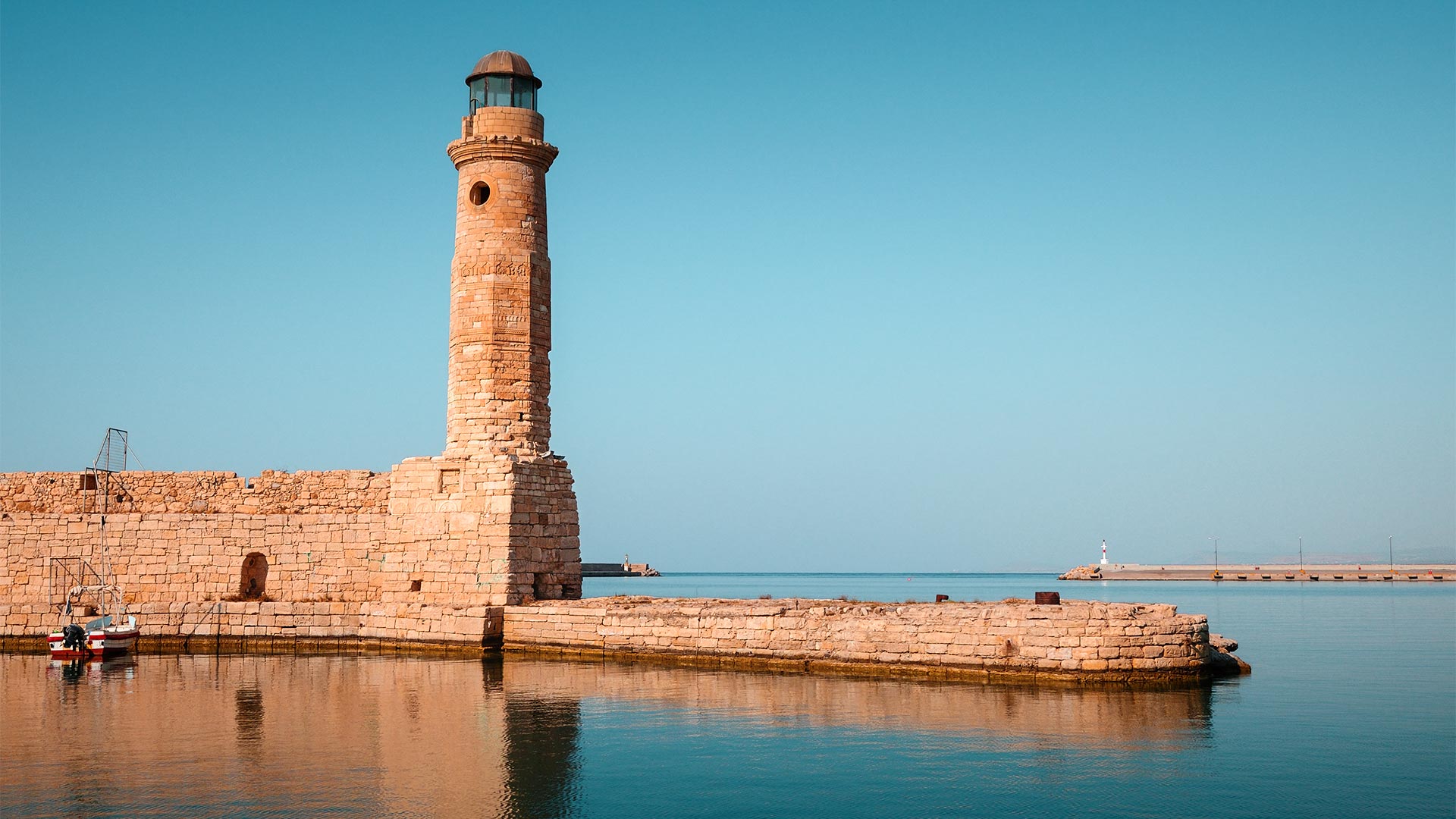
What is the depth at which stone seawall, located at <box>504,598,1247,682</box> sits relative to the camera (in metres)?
13.4

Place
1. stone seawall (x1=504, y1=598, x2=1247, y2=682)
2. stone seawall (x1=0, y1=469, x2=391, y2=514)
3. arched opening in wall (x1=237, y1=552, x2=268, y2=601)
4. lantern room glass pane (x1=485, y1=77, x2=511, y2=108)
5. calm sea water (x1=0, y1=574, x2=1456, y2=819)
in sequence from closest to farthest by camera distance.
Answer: calm sea water (x1=0, y1=574, x2=1456, y2=819)
stone seawall (x1=504, y1=598, x2=1247, y2=682)
lantern room glass pane (x1=485, y1=77, x2=511, y2=108)
arched opening in wall (x1=237, y1=552, x2=268, y2=601)
stone seawall (x1=0, y1=469, x2=391, y2=514)

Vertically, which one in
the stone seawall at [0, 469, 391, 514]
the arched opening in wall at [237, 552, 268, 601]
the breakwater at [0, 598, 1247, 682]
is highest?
the stone seawall at [0, 469, 391, 514]

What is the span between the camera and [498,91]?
62.9 ft

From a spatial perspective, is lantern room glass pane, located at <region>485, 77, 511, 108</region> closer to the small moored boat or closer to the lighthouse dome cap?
the lighthouse dome cap

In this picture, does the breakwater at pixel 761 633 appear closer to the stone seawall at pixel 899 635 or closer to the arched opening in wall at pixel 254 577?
the stone seawall at pixel 899 635

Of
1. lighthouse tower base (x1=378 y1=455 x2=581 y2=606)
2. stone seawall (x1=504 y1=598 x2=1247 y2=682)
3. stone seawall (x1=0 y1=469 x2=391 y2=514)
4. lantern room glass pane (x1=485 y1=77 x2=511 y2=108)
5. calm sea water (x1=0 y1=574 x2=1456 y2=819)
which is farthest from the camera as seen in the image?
stone seawall (x1=0 y1=469 x2=391 y2=514)

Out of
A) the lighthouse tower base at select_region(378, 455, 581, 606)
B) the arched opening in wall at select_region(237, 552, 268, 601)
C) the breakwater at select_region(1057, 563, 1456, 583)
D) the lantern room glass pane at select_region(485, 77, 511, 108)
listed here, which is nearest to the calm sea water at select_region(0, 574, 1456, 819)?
the lighthouse tower base at select_region(378, 455, 581, 606)

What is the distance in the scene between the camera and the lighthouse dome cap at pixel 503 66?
1908 cm

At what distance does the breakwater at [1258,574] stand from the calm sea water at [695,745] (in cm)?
6490

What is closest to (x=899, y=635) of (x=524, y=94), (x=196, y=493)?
(x=524, y=94)

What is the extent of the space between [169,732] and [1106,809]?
342 inches

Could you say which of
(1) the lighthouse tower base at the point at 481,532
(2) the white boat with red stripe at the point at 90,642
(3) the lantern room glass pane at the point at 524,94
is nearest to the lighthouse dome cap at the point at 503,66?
(3) the lantern room glass pane at the point at 524,94

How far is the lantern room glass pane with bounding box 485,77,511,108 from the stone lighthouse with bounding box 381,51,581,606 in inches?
13.8

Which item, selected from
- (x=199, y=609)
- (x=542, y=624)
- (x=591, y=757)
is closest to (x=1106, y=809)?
(x=591, y=757)
